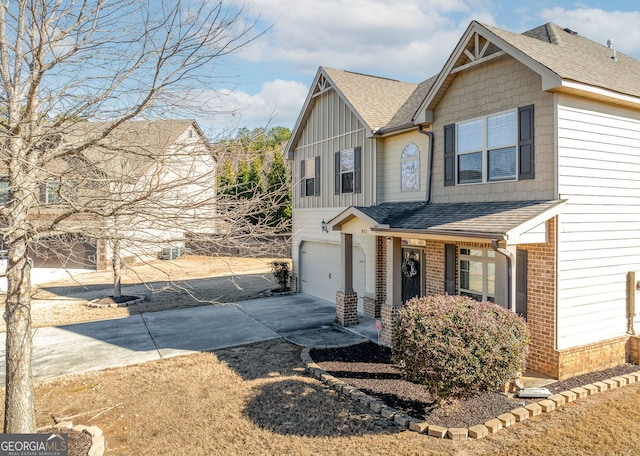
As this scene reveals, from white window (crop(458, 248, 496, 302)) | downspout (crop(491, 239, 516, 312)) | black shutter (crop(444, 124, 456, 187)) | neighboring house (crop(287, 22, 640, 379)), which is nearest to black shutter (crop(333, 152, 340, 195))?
neighboring house (crop(287, 22, 640, 379))

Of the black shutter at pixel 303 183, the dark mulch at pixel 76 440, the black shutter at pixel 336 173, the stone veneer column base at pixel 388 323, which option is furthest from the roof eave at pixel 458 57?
the dark mulch at pixel 76 440

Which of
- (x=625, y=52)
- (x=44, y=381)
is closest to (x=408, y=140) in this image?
(x=625, y=52)

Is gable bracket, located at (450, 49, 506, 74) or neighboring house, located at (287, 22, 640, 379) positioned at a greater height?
gable bracket, located at (450, 49, 506, 74)

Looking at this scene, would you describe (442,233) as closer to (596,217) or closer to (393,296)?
(393,296)

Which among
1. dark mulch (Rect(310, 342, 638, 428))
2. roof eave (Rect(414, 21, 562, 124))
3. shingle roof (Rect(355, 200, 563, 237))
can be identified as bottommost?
dark mulch (Rect(310, 342, 638, 428))

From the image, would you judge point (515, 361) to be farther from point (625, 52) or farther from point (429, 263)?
point (625, 52)

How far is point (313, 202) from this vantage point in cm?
1669

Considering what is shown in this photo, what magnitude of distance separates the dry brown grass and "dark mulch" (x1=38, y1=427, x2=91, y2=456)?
31 centimetres

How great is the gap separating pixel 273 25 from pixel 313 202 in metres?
11.2

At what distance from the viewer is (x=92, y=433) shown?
242 inches

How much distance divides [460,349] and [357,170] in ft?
28.4

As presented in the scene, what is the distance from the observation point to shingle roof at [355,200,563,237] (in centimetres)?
774

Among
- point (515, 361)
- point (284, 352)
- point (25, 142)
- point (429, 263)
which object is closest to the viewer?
point (25, 142)

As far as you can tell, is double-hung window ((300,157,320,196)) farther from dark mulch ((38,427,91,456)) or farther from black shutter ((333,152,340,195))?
dark mulch ((38,427,91,456))
